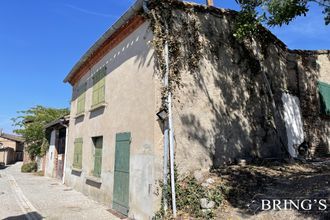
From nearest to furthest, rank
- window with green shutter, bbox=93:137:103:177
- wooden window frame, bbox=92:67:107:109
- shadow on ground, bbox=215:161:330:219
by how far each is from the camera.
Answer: shadow on ground, bbox=215:161:330:219 < window with green shutter, bbox=93:137:103:177 < wooden window frame, bbox=92:67:107:109

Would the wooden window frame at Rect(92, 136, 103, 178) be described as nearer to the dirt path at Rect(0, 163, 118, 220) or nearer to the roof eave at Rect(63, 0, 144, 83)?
the dirt path at Rect(0, 163, 118, 220)

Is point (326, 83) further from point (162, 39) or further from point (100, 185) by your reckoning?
point (100, 185)

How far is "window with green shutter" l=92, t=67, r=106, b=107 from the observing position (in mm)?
10000

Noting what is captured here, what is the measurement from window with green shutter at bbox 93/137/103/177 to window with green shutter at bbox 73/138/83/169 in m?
1.61

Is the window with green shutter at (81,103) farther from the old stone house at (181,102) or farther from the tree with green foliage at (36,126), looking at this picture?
the tree with green foliage at (36,126)

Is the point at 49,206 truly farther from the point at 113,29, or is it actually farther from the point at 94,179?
the point at 113,29

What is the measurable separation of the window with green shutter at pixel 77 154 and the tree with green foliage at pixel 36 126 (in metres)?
9.14

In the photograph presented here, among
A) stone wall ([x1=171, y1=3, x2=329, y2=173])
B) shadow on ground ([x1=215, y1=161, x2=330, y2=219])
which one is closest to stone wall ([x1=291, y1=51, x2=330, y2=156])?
stone wall ([x1=171, y1=3, x2=329, y2=173])

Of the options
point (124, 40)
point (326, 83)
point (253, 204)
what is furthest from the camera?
point (326, 83)

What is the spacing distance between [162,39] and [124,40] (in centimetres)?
195

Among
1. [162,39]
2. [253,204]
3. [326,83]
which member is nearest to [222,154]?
[253,204]

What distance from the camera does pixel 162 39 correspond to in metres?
6.92

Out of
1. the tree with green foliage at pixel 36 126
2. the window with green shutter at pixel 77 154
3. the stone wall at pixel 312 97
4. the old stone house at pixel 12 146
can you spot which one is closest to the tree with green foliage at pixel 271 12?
the stone wall at pixel 312 97

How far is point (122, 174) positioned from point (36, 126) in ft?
61.0
